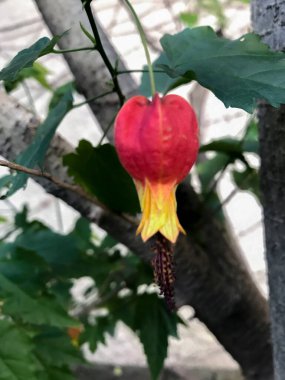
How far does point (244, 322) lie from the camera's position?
715mm

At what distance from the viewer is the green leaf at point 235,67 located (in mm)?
332

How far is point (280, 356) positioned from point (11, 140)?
30 cm

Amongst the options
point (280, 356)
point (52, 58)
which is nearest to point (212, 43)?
point (280, 356)

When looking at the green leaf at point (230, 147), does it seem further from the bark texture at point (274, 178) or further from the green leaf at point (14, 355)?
the green leaf at point (14, 355)

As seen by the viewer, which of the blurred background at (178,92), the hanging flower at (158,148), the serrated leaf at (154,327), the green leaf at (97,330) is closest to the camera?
the hanging flower at (158,148)

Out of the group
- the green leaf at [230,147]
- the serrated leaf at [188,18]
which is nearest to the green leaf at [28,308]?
the green leaf at [230,147]

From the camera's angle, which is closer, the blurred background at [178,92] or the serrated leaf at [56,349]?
the serrated leaf at [56,349]

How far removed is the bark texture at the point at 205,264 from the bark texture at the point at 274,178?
13 centimetres

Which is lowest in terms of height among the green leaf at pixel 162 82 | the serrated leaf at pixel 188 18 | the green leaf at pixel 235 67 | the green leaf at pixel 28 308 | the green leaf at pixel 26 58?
the green leaf at pixel 28 308

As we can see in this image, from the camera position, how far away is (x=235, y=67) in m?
0.35

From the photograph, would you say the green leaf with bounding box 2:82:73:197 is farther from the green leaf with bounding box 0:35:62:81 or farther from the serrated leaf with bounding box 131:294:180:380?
the serrated leaf with bounding box 131:294:180:380

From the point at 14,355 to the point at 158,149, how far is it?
0.26 metres

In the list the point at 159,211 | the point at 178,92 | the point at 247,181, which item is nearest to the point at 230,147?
the point at 247,181

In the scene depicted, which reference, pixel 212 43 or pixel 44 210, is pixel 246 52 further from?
pixel 44 210
